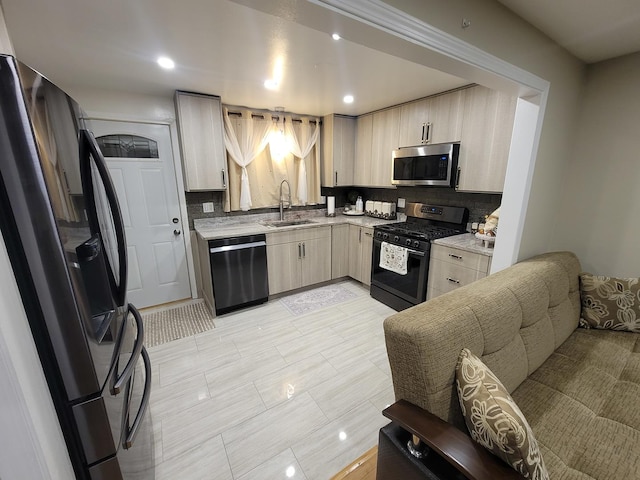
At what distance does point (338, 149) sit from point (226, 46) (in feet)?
7.23

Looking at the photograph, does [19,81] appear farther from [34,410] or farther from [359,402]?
[359,402]

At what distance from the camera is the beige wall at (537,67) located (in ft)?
3.83

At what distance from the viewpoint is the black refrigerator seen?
2.17ft

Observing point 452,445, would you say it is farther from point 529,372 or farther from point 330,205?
point 330,205

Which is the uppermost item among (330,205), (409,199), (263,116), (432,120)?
(263,116)

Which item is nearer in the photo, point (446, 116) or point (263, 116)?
point (446, 116)

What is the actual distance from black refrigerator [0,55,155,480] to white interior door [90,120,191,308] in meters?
2.16

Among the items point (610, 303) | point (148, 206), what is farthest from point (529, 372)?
point (148, 206)

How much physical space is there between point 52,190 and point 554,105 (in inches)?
110

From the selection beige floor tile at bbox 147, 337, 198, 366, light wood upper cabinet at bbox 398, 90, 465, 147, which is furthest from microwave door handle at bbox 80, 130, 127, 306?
light wood upper cabinet at bbox 398, 90, 465, 147

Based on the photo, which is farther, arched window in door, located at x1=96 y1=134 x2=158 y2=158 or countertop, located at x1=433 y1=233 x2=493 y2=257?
arched window in door, located at x1=96 y1=134 x2=158 y2=158

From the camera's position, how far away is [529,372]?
1464 millimetres

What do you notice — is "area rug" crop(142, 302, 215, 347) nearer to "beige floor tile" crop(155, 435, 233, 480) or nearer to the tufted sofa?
"beige floor tile" crop(155, 435, 233, 480)

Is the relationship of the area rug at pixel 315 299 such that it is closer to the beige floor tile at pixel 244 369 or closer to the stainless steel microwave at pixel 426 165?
the beige floor tile at pixel 244 369
